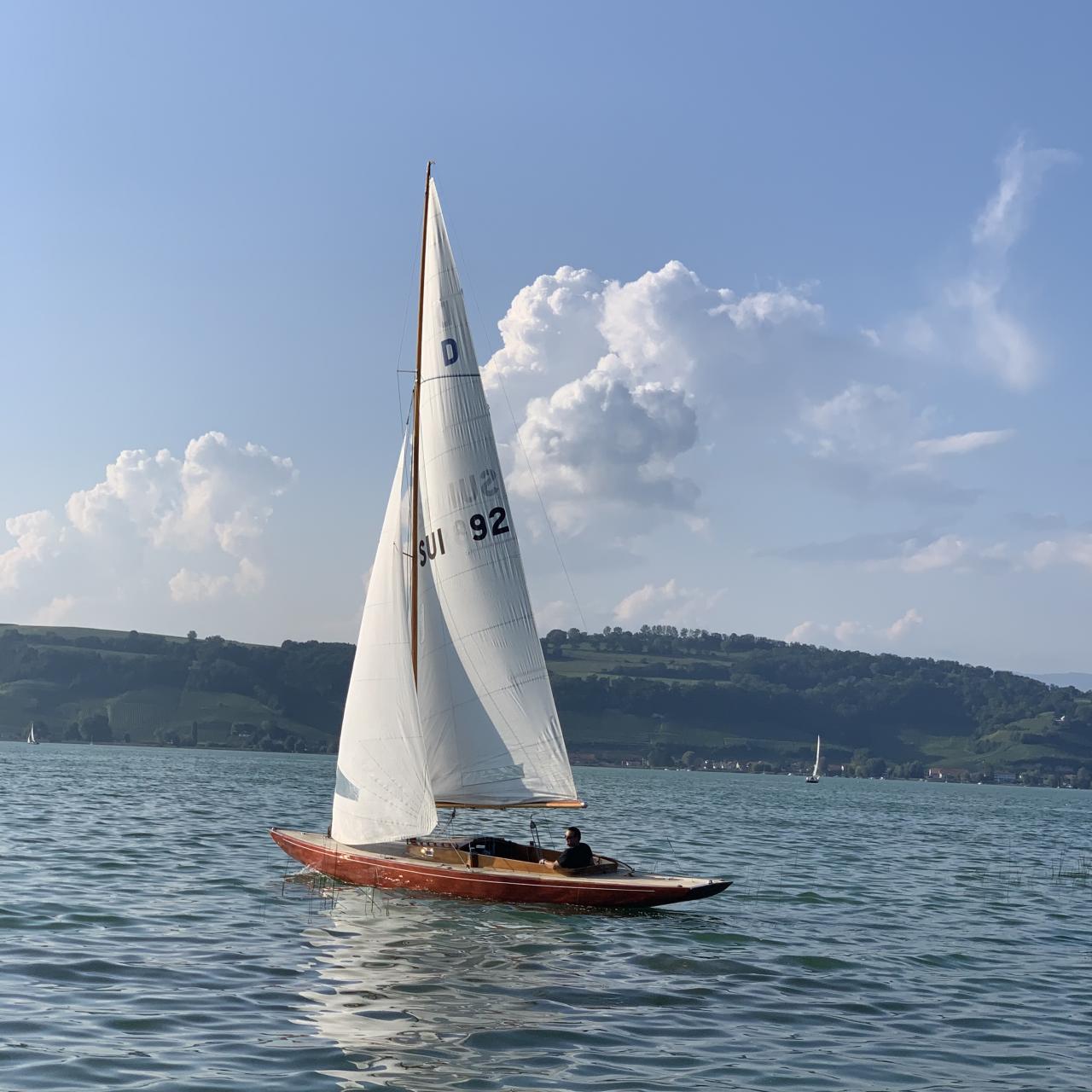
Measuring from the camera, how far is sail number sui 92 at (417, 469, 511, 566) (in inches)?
1305

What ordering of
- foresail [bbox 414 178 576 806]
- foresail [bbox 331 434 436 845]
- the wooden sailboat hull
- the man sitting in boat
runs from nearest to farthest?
the wooden sailboat hull → the man sitting in boat → foresail [bbox 331 434 436 845] → foresail [bbox 414 178 576 806]

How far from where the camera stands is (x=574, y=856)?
1220 inches

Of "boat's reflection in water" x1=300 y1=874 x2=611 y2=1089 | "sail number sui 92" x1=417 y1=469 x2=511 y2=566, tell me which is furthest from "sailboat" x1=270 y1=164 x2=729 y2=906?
"boat's reflection in water" x1=300 y1=874 x2=611 y2=1089

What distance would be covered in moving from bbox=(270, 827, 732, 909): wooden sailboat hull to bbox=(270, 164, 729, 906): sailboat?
0.09 metres

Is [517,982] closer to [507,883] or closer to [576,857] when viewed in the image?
[507,883]

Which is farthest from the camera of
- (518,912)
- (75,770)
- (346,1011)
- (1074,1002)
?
(75,770)

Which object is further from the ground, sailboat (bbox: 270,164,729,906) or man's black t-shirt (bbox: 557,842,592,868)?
sailboat (bbox: 270,164,729,906)

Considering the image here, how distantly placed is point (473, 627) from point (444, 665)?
121 centimetres

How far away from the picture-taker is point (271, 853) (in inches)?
1662

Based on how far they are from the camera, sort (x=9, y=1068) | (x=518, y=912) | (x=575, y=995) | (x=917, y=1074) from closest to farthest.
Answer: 1. (x=9, y=1068)
2. (x=917, y=1074)
3. (x=575, y=995)
4. (x=518, y=912)

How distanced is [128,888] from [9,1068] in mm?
16742

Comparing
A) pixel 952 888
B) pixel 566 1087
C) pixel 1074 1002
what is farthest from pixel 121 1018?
pixel 952 888

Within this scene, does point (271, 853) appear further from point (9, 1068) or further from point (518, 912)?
point (9, 1068)

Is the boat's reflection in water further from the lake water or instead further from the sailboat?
the sailboat
